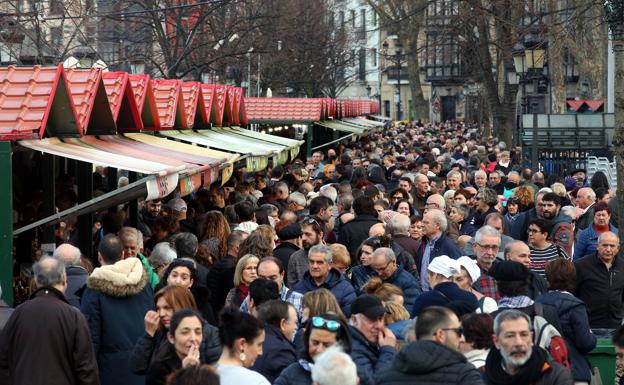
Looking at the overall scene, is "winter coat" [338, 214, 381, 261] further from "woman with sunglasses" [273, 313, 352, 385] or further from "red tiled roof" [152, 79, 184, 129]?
"woman with sunglasses" [273, 313, 352, 385]

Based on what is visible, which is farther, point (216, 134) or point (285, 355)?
point (216, 134)

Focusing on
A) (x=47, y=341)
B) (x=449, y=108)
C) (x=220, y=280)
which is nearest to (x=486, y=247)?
(x=220, y=280)

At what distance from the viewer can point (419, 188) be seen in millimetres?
18688

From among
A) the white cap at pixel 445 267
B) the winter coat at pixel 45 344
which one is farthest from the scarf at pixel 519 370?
the winter coat at pixel 45 344

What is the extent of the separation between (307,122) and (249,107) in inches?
63.0

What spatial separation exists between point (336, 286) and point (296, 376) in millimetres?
3430

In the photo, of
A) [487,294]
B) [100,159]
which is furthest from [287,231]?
[487,294]

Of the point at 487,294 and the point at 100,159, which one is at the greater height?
the point at 100,159

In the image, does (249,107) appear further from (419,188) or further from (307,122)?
(419,188)

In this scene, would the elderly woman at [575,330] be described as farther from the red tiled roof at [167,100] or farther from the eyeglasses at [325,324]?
the red tiled roof at [167,100]

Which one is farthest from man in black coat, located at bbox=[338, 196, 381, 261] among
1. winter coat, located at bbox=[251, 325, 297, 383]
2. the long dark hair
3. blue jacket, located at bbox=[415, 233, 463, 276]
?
the long dark hair

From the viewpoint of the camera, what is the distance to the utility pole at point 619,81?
15219 millimetres

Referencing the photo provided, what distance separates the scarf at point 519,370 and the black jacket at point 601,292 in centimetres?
426

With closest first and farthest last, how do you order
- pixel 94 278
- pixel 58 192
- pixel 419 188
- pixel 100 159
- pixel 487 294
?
pixel 94 278 → pixel 487 294 → pixel 100 159 → pixel 58 192 → pixel 419 188
